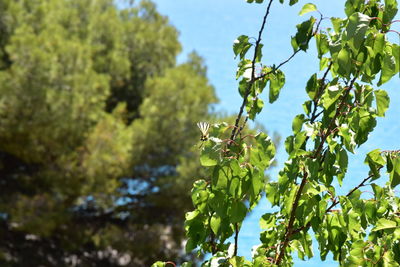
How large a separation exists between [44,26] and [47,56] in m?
Answer: 1.07

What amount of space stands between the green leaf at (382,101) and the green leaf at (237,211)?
314 mm

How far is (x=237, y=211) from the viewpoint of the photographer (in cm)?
106

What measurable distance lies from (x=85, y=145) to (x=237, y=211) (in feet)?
18.9

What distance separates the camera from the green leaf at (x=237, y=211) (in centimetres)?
106

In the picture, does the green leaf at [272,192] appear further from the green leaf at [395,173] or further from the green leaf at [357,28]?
the green leaf at [357,28]

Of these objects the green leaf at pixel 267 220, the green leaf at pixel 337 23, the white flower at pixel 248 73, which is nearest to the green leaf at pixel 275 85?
the white flower at pixel 248 73

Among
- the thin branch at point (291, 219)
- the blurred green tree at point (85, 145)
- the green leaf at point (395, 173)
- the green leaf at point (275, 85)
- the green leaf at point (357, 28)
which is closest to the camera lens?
the green leaf at point (357, 28)

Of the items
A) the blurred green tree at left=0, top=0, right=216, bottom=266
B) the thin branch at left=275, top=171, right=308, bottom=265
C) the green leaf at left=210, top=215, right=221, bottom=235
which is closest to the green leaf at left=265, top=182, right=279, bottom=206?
the thin branch at left=275, top=171, right=308, bottom=265

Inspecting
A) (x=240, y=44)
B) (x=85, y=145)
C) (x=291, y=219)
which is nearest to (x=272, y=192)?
(x=291, y=219)

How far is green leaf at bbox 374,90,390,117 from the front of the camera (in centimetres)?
106

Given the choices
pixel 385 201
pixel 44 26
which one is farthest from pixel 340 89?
pixel 44 26

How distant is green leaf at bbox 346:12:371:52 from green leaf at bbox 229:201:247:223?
352 mm

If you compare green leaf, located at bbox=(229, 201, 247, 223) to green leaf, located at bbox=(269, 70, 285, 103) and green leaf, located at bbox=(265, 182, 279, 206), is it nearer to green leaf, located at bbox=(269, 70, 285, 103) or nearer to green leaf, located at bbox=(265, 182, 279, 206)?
green leaf, located at bbox=(265, 182, 279, 206)

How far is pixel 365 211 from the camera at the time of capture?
108 centimetres
